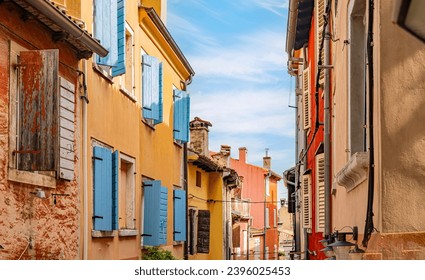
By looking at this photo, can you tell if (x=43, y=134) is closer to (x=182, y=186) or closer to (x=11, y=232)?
(x=11, y=232)

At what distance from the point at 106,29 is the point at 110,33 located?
0.11 meters

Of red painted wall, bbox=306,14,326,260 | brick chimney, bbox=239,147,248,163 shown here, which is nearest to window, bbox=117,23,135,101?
red painted wall, bbox=306,14,326,260

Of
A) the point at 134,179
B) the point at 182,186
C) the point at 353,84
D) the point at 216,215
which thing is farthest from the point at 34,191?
the point at 216,215

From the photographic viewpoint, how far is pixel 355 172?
477 cm

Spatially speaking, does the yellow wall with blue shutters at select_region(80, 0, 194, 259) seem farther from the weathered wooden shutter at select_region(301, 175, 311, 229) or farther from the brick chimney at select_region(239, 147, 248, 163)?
the brick chimney at select_region(239, 147, 248, 163)

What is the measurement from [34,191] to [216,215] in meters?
12.1

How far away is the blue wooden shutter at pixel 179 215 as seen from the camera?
12.4m

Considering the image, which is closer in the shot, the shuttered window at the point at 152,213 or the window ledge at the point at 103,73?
the window ledge at the point at 103,73

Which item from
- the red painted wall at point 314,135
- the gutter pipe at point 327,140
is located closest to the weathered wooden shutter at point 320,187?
the red painted wall at point 314,135

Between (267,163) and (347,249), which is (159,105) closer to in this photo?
(347,249)

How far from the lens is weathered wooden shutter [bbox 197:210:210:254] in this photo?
15.2 metres

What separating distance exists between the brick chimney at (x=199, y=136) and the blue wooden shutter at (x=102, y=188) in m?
8.67

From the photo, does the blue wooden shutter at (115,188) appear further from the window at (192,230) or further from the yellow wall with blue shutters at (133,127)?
the window at (192,230)

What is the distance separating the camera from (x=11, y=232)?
5.70 m
